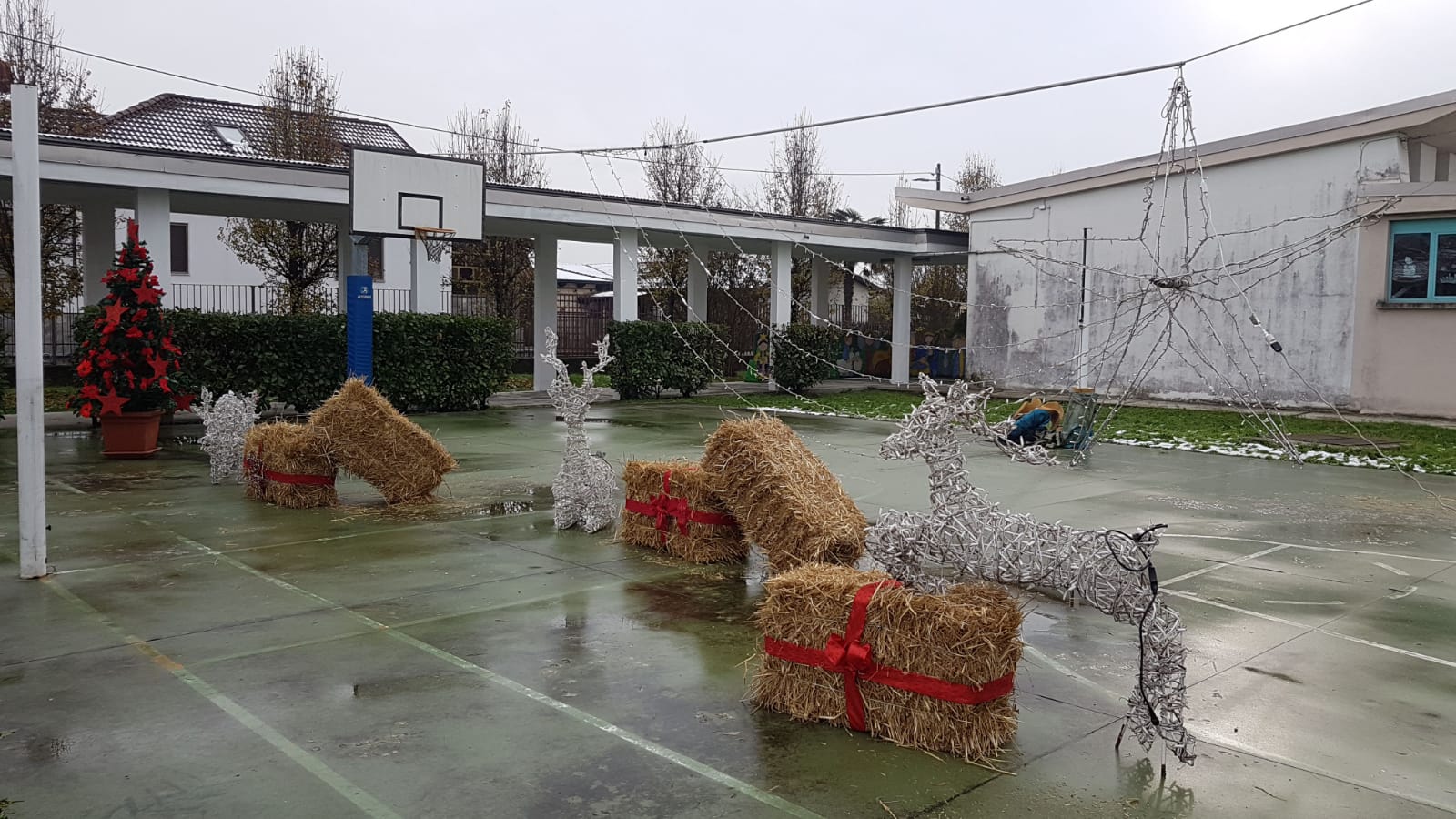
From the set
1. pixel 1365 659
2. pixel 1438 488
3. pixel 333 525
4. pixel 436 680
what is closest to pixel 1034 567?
pixel 1365 659

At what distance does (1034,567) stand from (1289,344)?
18.4 metres

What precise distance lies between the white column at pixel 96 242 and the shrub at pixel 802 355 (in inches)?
535

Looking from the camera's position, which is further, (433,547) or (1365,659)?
(433,547)

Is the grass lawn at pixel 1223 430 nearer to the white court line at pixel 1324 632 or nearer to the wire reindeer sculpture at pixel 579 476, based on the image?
the wire reindeer sculpture at pixel 579 476

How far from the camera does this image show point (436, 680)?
4.86 m

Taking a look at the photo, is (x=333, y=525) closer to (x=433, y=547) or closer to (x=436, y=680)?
(x=433, y=547)

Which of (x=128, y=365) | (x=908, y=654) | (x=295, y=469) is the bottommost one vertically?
(x=908, y=654)

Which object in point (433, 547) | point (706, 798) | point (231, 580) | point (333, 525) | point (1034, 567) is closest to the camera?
point (706, 798)

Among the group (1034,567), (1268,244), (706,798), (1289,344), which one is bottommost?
(706,798)

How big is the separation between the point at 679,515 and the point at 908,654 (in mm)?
3509

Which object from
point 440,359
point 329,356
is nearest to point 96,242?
point 329,356

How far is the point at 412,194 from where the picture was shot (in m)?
17.7

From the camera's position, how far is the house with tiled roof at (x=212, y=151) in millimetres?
28109

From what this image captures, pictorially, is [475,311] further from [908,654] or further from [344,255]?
[908,654]
